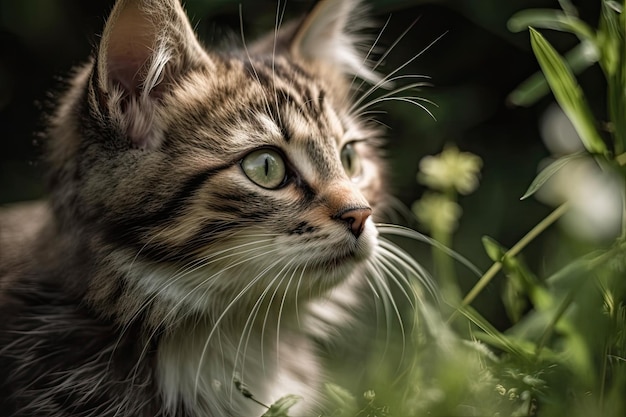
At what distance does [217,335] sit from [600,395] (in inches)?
27.8

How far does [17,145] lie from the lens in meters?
2.83

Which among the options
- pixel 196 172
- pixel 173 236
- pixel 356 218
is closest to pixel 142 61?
pixel 196 172

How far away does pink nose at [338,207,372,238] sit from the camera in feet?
4.95

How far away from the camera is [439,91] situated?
2.62m

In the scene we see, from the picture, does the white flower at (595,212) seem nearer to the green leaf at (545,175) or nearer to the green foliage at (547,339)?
the green foliage at (547,339)

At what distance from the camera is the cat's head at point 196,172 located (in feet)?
4.93

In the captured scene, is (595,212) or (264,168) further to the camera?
(595,212)

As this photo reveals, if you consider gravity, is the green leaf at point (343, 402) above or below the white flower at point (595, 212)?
below

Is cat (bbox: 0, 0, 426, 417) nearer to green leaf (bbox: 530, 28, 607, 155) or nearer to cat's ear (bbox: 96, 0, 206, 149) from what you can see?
cat's ear (bbox: 96, 0, 206, 149)

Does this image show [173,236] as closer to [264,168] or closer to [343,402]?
[264,168]

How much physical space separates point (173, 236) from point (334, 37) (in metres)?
0.79

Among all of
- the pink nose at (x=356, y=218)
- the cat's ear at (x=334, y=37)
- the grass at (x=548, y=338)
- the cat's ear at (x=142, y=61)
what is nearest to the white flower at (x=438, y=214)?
the grass at (x=548, y=338)

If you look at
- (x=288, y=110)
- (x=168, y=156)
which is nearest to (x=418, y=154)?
(x=288, y=110)

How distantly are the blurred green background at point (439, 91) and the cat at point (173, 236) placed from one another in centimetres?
87
